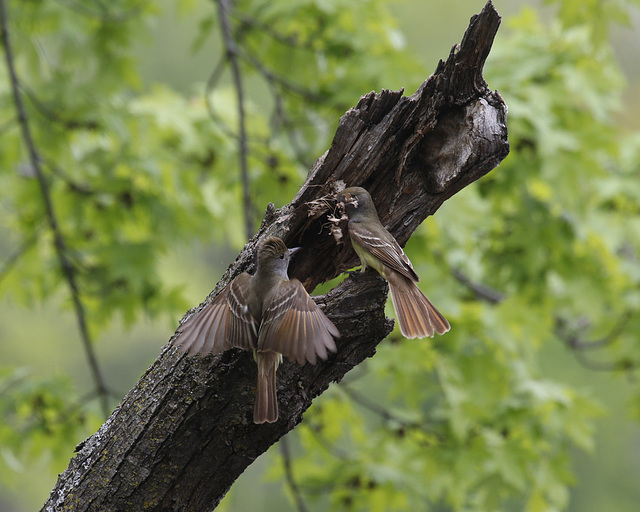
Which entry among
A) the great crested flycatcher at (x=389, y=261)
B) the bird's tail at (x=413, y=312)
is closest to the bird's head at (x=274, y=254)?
the great crested flycatcher at (x=389, y=261)

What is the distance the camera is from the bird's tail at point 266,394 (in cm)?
227

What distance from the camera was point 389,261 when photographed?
9.25 feet

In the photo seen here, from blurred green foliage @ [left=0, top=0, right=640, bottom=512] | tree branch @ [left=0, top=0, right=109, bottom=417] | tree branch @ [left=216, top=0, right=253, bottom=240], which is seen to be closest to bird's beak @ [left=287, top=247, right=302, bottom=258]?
tree branch @ [left=216, top=0, right=253, bottom=240]

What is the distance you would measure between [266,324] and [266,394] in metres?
0.31

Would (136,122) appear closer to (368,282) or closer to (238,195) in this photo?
(238,195)

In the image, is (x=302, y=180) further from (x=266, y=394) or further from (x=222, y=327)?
(x=266, y=394)

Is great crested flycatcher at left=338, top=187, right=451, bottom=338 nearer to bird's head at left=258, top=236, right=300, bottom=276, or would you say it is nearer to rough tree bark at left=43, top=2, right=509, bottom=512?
rough tree bark at left=43, top=2, right=509, bottom=512

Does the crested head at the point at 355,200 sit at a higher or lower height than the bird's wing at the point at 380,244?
higher

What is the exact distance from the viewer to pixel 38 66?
219 inches

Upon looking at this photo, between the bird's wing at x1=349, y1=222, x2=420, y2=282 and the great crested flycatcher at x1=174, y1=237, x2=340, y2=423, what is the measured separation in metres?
0.30

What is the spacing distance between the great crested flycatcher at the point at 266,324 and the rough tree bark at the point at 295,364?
9cm

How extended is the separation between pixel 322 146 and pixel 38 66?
245cm

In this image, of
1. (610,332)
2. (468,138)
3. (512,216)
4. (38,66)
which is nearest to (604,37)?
(512,216)

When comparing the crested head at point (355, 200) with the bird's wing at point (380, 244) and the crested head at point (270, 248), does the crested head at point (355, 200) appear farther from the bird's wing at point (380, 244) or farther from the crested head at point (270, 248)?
the crested head at point (270, 248)
